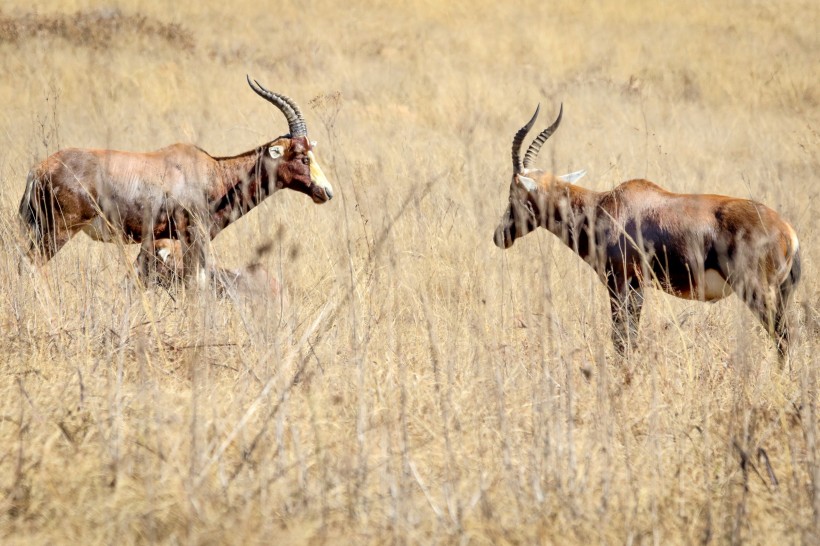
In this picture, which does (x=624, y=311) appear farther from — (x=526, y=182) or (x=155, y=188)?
(x=155, y=188)

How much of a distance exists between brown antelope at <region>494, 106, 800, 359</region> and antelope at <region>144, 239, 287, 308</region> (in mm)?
1647

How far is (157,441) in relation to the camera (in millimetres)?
3693

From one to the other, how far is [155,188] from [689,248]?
433cm

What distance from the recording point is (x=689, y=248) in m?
5.93

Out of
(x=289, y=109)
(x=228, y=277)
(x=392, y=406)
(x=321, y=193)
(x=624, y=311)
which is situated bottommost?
(x=392, y=406)

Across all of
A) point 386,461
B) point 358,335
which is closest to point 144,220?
point 358,335

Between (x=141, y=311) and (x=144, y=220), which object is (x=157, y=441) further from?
(x=144, y=220)

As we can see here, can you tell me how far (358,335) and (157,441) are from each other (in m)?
1.57

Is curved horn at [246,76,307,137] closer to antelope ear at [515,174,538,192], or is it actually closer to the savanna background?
the savanna background

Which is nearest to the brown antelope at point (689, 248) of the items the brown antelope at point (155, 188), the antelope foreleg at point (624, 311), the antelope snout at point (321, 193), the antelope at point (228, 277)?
the antelope foreleg at point (624, 311)

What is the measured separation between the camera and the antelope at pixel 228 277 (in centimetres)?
594

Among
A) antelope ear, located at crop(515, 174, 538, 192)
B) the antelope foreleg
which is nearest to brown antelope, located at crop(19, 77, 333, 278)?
antelope ear, located at crop(515, 174, 538, 192)

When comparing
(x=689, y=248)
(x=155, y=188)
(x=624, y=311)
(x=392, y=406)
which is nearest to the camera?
(x=392, y=406)

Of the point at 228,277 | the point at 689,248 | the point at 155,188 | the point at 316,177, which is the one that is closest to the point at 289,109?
the point at 316,177
